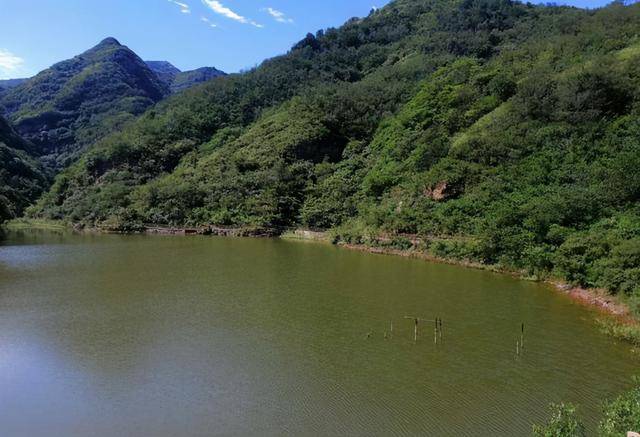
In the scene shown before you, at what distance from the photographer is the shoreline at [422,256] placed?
2022cm

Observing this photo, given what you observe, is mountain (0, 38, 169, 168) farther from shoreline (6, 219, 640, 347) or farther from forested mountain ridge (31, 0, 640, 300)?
shoreline (6, 219, 640, 347)

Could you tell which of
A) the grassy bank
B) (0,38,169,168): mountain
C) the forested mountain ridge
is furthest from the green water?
(0,38,169,168): mountain

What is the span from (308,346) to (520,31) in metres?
89.6

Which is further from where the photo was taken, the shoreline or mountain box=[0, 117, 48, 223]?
mountain box=[0, 117, 48, 223]

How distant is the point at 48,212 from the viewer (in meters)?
76.3

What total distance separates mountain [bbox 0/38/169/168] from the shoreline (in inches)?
2573

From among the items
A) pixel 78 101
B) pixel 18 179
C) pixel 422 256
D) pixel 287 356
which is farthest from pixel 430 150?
pixel 78 101

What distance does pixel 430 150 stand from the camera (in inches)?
2050

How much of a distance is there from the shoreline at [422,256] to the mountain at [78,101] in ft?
214

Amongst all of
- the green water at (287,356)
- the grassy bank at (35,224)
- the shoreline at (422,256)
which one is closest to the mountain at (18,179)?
the grassy bank at (35,224)

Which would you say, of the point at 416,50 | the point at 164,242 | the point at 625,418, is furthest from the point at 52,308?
the point at 416,50

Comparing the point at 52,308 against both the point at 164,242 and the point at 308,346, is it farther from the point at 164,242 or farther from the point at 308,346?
the point at 164,242

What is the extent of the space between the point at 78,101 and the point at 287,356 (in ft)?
513

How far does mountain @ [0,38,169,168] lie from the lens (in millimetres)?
132875
